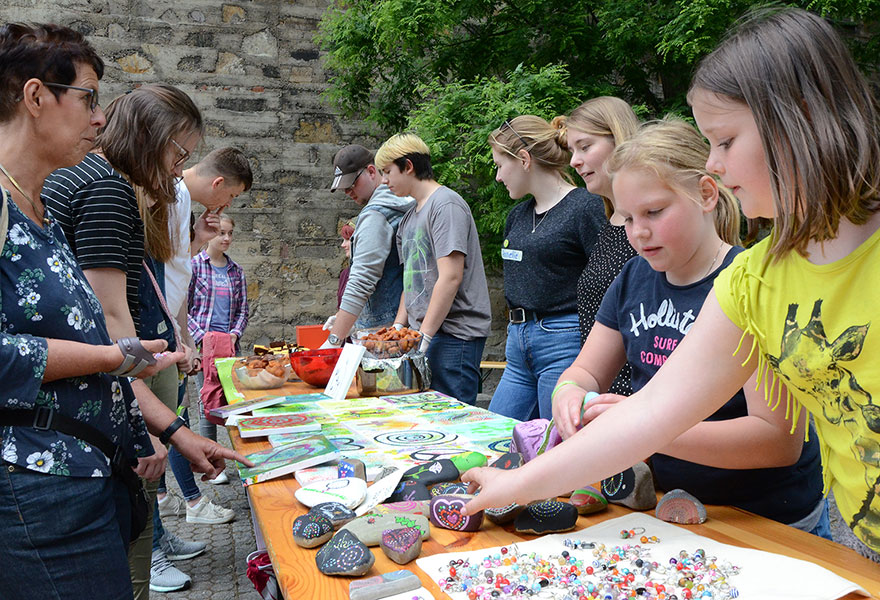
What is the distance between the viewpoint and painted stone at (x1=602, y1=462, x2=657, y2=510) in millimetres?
1315

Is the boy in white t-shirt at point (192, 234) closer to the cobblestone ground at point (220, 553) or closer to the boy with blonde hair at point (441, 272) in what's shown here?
the cobblestone ground at point (220, 553)

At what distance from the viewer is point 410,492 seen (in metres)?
1.42

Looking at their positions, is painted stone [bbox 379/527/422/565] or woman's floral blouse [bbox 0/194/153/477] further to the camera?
woman's floral blouse [bbox 0/194/153/477]

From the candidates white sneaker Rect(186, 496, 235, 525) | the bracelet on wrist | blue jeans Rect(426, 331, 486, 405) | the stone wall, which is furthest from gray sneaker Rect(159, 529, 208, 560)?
the stone wall

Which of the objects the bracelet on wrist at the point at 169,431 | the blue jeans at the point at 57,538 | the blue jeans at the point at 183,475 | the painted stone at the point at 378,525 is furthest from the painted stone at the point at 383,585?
the blue jeans at the point at 183,475

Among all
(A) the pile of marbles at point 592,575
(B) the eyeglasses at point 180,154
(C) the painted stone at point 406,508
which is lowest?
(C) the painted stone at point 406,508

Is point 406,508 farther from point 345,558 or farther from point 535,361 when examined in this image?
point 535,361

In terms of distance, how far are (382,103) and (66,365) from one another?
590 cm

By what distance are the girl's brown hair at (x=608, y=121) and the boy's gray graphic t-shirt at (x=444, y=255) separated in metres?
0.87

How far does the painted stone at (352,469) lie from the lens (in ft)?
5.09

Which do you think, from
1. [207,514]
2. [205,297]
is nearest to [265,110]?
[205,297]

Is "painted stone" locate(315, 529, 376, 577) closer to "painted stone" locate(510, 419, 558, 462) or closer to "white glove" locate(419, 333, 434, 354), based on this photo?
"painted stone" locate(510, 419, 558, 462)

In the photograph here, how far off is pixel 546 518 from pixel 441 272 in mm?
2094

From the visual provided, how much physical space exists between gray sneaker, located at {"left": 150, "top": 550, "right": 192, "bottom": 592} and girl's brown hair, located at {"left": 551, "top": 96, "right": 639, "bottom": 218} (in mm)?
2282
